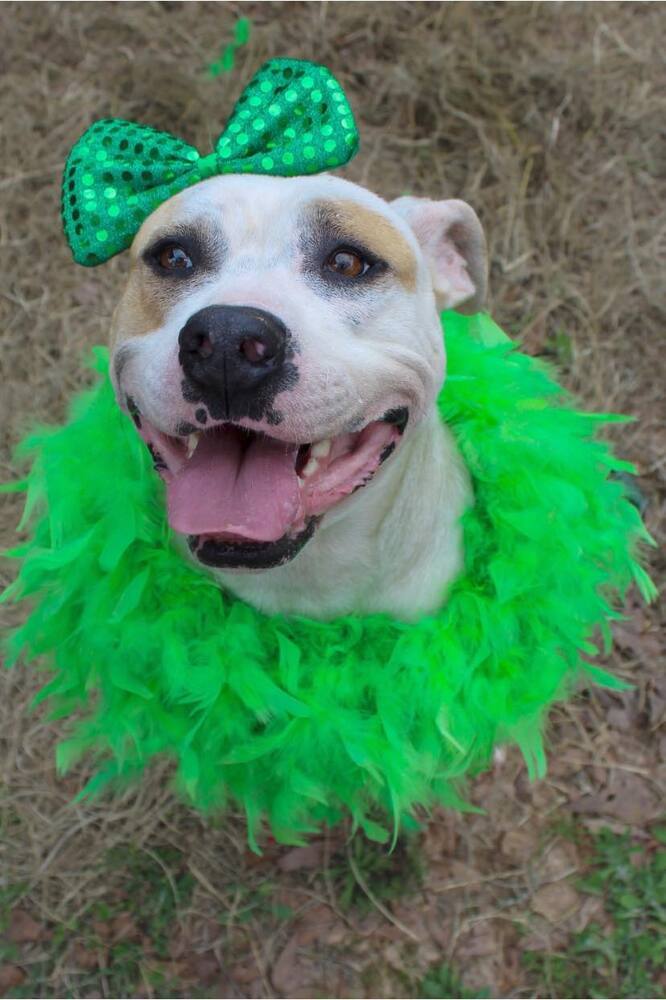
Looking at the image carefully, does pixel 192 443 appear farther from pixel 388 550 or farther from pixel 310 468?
pixel 388 550

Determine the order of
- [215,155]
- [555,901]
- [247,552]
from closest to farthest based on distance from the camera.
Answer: [247,552] < [215,155] < [555,901]

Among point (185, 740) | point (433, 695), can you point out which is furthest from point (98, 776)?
point (433, 695)

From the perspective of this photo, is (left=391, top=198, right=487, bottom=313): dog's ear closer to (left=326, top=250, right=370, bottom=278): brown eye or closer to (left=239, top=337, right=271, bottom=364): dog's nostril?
(left=326, top=250, right=370, bottom=278): brown eye

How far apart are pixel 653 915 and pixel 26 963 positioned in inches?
76.5

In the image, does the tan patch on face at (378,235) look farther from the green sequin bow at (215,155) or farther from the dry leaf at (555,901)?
the dry leaf at (555,901)

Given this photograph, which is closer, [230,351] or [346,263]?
[230,351]

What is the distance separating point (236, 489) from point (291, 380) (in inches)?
10.1

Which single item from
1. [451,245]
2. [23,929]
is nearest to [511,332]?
[451,245]

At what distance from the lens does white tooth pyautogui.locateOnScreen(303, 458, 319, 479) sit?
170 centimetres

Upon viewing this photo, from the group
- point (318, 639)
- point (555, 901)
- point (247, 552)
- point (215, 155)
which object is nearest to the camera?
point (247, 552)

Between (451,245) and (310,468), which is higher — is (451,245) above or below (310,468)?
above

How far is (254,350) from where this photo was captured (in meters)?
1.46

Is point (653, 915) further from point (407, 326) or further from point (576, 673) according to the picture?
point (407, 326)

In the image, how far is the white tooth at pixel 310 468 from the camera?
5.57ft
